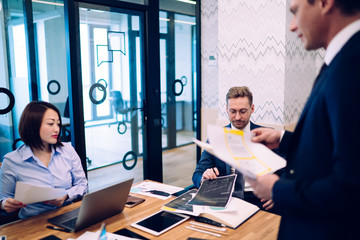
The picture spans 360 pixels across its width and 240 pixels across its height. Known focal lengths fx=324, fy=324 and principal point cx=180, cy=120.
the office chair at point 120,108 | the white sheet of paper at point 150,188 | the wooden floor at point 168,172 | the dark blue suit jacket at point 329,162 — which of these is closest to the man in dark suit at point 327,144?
the dark blue suit jacket at point 329,162

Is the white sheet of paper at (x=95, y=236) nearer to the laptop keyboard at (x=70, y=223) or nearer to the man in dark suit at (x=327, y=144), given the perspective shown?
the laptop keyboard at (x=70, y=223)

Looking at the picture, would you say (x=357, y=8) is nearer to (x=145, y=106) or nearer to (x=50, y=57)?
(x=145, y=106)

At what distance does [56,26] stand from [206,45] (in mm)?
1751

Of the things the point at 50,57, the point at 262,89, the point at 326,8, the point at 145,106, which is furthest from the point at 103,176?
the point at 326,8

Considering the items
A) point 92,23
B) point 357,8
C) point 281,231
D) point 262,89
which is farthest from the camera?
point 262,89

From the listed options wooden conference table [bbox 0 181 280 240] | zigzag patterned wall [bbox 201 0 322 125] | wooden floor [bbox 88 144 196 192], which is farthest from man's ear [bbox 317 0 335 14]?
wooden floor [bbox 88 144 196 192]

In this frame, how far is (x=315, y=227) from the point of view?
0.85 m

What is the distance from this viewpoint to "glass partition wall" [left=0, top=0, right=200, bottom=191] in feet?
9.43

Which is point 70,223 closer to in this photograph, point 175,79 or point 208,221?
point 208,221

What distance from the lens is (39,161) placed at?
1.97 metres

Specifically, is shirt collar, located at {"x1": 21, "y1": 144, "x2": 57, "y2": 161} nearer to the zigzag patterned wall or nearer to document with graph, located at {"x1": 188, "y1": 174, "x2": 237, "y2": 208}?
document with graph, located at {"x1": 188, "y1": 174, "x2": 237, "y2": 208}

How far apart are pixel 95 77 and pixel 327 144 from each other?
2631 millimetres

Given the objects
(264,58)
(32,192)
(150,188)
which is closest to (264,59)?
(264,58)

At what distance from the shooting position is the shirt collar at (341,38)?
826 millimetres
